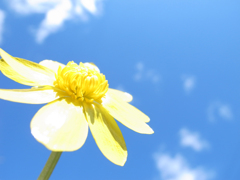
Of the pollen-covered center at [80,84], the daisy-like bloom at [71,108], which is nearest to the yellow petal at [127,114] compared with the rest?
the daisy-like bloom at [71,108]

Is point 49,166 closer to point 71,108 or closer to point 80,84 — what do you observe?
point 71,108

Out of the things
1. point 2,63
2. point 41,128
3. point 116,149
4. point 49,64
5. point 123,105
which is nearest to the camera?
point 41,128

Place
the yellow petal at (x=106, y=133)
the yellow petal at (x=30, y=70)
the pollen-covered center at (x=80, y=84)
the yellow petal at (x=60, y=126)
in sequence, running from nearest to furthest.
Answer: the yellow petal at (x=60, y=126) → the yellow petal at (x=106, y=133) → the pollen-covered center at (x=80, y=84) → the yellow petal at (x=30, y=70)

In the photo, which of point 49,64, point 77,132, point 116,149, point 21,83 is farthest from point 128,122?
point 49,64

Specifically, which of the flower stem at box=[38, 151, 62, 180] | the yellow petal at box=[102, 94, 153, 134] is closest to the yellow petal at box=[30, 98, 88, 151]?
the flower stem at box=[38, 151, 62, 180]

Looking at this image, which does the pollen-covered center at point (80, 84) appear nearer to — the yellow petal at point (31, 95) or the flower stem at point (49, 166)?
the yellow petal at point (31, 95)

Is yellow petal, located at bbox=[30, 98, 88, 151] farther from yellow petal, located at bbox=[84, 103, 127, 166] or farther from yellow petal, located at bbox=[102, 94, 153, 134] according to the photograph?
yellow petal, located at bbox=[102, 94, 153, 134]

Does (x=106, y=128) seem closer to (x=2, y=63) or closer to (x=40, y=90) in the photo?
(x=40, y=90)
